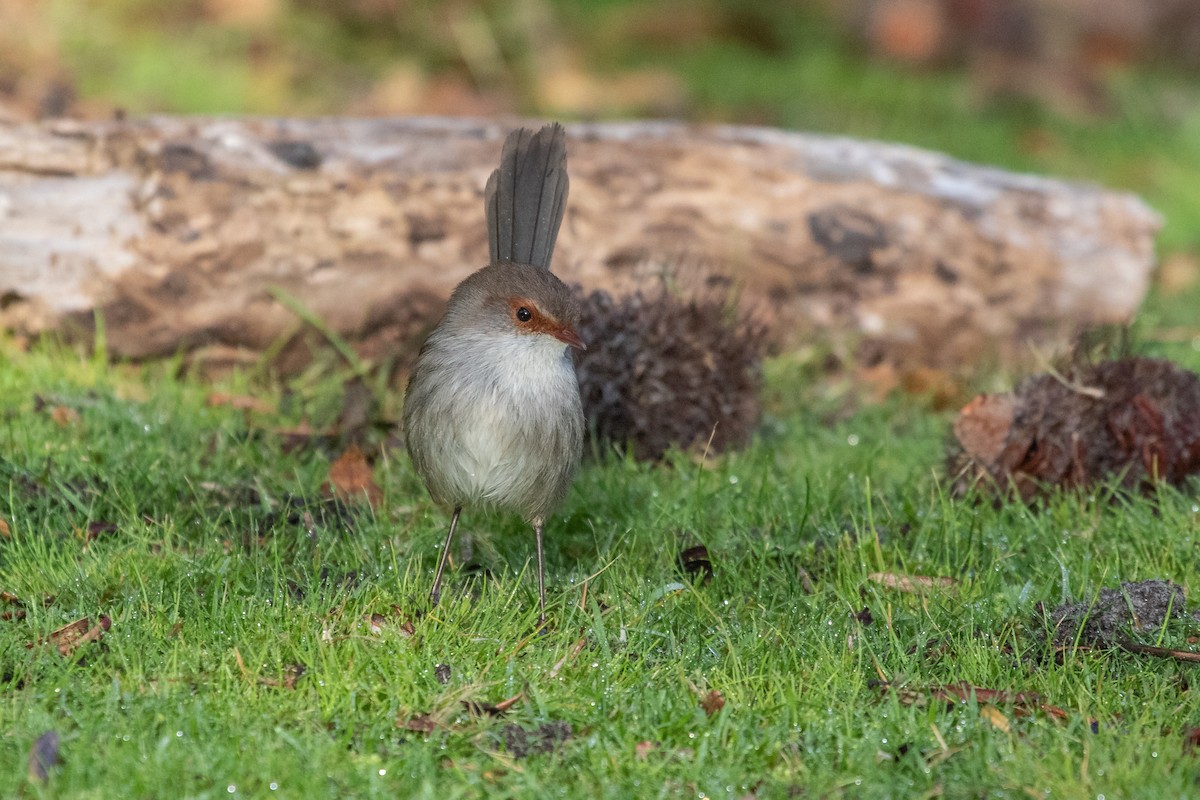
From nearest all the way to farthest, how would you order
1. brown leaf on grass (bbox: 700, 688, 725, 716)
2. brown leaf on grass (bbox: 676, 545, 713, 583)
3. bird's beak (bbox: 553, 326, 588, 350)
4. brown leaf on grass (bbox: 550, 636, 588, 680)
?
brown leaf on grass (bbox: 700, 688, 725, 716), brown leaf on grass (bbox: 550, 636, 588, 680), bird's beak (bbox: 553, 326, 588, 350), brown leaf on grass (bbox: 676, 545, 713, 583)

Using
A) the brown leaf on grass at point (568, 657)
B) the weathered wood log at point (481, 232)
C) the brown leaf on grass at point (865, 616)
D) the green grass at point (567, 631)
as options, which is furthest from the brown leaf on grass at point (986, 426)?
the brown leaf on grass at point (568, 657)

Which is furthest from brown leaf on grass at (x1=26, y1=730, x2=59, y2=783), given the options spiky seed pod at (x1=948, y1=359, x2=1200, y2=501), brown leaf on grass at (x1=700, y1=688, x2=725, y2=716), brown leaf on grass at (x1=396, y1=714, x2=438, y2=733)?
spiky seed pod at (x1=948, y1=359, x2=1200, y2=501)

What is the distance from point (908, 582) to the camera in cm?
432

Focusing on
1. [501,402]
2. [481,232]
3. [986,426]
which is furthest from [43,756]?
[481,232]

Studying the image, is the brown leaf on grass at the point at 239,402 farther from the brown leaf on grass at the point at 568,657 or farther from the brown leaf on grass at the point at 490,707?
the brown leaf on grass at the point at 490,707

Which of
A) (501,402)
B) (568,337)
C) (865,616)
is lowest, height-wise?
(865,616)

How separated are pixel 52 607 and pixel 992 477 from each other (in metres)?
3.25

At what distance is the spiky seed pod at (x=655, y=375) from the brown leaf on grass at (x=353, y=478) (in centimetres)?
95

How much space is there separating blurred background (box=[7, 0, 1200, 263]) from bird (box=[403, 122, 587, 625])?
4.45 metres

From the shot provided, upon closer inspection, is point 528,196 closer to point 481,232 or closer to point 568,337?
point 568,337

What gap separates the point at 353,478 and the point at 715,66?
27.7 feet

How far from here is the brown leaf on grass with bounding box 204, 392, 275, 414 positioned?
18.8 feet

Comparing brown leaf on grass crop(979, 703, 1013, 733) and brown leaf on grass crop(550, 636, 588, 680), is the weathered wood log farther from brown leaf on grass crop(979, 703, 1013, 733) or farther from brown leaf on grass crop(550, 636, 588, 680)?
brown leaf on grass crop(979, 703, 1013, 733)

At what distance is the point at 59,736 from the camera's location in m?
3.14
